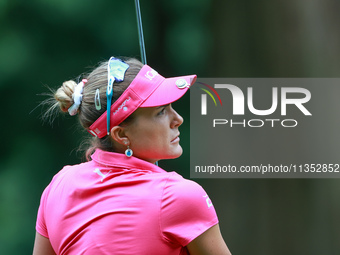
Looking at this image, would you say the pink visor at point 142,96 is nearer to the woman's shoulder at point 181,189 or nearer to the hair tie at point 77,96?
the hair tie at point 77,96

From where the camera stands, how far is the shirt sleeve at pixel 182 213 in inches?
54.2

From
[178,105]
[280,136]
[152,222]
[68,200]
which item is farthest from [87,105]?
[280,136]

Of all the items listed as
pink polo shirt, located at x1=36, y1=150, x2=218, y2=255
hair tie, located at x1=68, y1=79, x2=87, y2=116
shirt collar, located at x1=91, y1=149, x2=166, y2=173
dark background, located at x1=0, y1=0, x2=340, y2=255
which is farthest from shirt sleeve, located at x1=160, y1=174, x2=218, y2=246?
dark background, located at x1=0, y1=0, x2=340, y2=255

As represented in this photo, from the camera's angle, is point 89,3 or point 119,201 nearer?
point 119,201

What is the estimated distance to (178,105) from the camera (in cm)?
345

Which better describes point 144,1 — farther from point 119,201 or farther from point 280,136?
point 119,201

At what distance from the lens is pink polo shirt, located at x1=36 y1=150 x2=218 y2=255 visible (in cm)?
138

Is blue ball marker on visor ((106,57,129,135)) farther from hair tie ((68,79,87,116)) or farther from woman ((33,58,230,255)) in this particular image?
hair tie ((68,79,87,116))

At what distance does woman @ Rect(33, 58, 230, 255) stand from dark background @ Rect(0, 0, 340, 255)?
1745 mm

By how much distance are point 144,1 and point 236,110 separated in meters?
0.89

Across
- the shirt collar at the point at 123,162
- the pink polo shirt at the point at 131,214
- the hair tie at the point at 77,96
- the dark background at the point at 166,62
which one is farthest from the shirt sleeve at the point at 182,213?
the dark background at the point at 166,62

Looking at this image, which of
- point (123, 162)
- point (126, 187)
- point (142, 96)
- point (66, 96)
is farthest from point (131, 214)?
point (66, 96)

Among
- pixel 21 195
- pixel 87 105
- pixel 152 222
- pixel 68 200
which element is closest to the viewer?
pixel 152 222

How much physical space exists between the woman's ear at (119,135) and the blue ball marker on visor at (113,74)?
2cm
